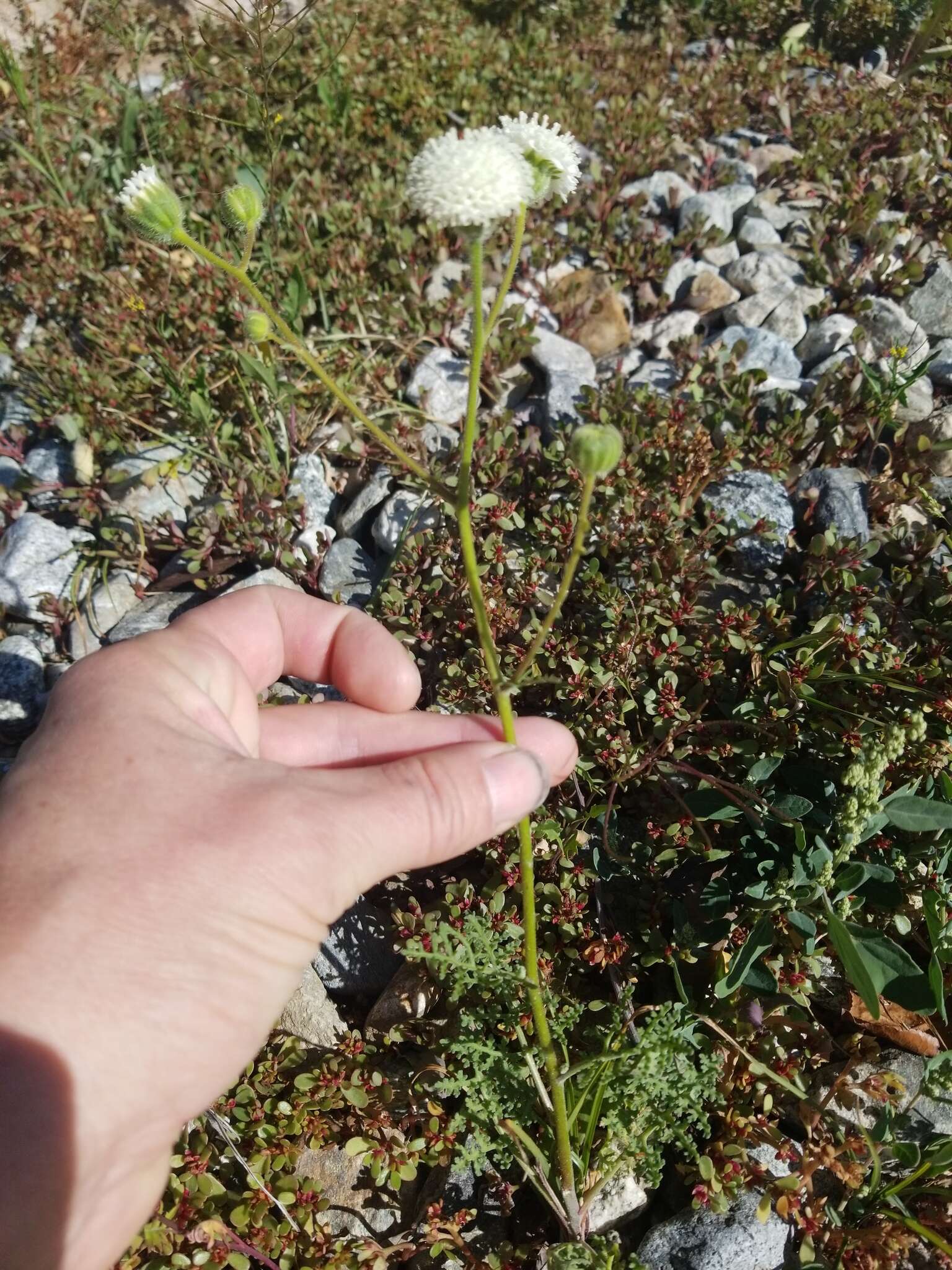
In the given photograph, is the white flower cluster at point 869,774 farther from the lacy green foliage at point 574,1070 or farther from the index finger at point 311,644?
the index finger at point 311,644

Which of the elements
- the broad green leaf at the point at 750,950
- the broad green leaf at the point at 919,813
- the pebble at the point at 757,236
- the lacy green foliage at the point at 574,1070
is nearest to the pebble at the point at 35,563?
the lacy green foliage at the point at 574,1070

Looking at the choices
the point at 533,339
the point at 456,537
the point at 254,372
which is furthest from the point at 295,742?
the point at 533,339

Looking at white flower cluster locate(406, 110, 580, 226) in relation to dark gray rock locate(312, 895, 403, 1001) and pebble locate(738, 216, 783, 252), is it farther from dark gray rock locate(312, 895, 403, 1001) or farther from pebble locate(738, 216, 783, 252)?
pebble locate(738, 216, 783, 252)

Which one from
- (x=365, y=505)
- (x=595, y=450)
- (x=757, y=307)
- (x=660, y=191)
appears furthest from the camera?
(x=660, y=191)

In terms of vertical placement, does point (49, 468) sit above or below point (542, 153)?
below

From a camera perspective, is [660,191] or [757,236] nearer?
[757,236]

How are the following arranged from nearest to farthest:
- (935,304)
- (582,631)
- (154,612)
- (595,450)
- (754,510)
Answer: (595,450), (582,631), (754,510), (154,612), (935,304)

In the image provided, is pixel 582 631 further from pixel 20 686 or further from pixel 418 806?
pixel 20 686

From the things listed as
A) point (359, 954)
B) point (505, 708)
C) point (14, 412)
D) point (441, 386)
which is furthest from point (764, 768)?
point (14, 412)
